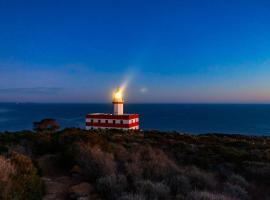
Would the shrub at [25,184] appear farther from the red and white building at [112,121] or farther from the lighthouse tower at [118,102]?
the lighthouse tower at [118,102]

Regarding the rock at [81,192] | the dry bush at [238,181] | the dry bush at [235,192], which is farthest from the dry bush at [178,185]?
the dry bush at [238,181]

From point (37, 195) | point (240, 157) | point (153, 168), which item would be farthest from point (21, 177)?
point (240, 157)

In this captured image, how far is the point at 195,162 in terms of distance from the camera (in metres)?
9.54

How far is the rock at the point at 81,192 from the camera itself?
4.78 metres

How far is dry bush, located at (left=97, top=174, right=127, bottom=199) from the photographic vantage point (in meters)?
4.75

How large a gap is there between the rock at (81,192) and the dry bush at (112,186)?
0.73ft

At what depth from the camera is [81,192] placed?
4922 millimetres

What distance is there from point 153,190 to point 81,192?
4.26 ft

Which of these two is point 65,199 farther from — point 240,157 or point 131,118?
point 131,118

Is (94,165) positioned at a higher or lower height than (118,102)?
lower

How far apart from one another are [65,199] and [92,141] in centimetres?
418

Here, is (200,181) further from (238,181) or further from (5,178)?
(5,178)

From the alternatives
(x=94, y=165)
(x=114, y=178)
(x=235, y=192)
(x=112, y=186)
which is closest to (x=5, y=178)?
(x=112, y=186)

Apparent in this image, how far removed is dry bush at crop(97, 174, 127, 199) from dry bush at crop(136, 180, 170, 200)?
31 cm
